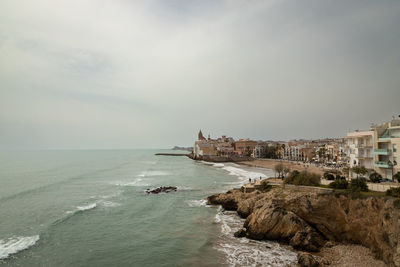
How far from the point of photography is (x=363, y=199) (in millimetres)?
18156

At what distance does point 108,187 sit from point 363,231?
131 feet

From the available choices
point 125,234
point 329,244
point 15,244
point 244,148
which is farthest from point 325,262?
point 244,148

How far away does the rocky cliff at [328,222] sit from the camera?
15.8 metres

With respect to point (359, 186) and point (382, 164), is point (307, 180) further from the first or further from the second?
point (382, 164)

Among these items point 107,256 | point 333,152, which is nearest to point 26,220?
point 107,256

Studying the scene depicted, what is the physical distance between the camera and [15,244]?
1859cm

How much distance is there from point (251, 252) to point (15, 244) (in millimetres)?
18494

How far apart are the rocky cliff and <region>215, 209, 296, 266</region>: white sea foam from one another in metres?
1.04

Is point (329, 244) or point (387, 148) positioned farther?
point (387, 148)

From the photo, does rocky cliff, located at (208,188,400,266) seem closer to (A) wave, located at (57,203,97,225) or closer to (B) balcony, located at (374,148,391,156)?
(B) balcony, located at (374,148,391,156)

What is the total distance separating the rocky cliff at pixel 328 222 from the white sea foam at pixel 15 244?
58.1 ft

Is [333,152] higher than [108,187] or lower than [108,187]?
higher

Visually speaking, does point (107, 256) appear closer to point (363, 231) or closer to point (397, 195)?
point (363, 231)

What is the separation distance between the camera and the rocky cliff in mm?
15773
